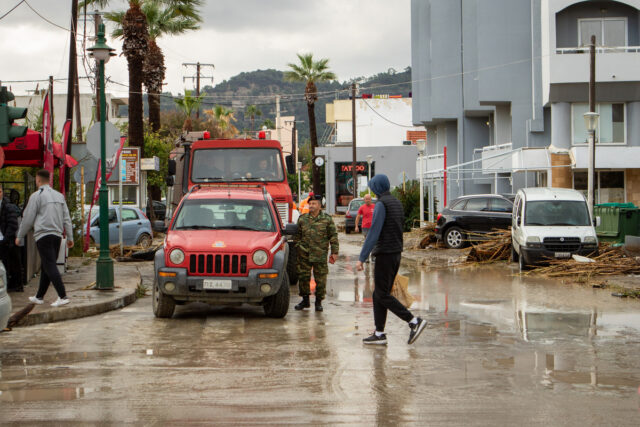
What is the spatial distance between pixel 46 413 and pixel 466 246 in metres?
21.8

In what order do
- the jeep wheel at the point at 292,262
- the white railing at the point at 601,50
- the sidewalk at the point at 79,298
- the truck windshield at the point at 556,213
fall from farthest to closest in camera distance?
the white railing at the point at 601,50 < the truck windshield at the point at 556,213 < the jeep wheel at the point at 292,262 < the sidewalk at the point at 79,298

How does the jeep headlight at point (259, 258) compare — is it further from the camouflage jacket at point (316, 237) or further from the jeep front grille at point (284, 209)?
the jeep front grille at point (284, 209)

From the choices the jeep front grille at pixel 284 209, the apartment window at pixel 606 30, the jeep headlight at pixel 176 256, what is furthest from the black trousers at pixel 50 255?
the apartment window at pixel 606 30

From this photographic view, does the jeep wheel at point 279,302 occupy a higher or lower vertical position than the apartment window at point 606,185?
lower

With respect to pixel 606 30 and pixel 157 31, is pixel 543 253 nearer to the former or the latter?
pixel 606 30

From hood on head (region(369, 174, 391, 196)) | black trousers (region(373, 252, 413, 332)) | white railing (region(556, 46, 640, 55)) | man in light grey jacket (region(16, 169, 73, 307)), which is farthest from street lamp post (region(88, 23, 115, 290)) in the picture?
white railing (region(556, 46, 640, 55))

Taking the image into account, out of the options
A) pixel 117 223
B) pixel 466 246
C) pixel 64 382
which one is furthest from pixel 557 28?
pixel 64 382

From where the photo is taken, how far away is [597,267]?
18078 millimetres

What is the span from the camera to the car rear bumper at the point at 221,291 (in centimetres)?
1150

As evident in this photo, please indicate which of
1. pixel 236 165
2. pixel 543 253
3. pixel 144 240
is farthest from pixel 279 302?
pixel 144 240

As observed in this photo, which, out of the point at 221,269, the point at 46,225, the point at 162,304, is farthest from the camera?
the point at 46,225

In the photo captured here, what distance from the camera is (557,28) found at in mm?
34250

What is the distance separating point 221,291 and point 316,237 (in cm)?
208

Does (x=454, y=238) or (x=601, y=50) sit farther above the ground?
(x=601, y=50)
